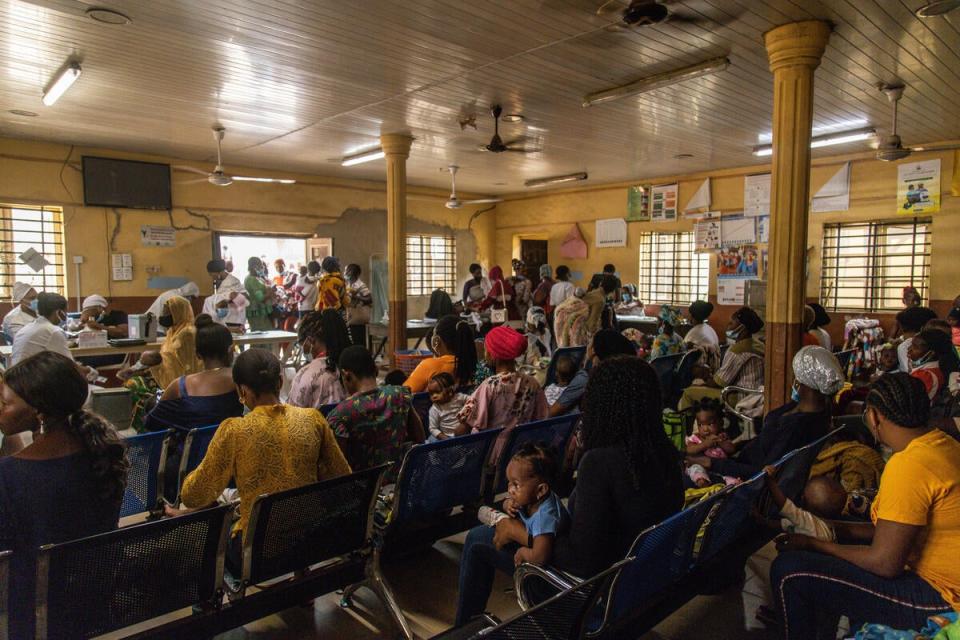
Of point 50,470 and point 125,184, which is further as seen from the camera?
point 125,184

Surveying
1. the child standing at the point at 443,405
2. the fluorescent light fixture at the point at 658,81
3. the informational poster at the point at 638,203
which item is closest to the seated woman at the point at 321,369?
the child standing at the point at 443,405

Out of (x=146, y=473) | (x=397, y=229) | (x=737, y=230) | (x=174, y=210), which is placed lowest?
(x=146, y=473)

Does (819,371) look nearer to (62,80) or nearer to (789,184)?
(789,184)

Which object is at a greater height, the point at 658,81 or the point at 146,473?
the point at 658,81

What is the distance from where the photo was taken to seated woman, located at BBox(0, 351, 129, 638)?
1735mm

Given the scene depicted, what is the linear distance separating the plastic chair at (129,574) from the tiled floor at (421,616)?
682mm

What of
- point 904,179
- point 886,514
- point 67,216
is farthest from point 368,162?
point 886,514

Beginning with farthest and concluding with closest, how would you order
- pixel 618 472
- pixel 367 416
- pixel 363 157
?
pixel 363 157 < pixel 367 416 < pixel 618 472

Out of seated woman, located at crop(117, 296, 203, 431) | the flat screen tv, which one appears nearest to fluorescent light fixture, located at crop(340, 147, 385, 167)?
the flat screen tv

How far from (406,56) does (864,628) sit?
15.5ft

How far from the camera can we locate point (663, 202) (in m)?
11.5

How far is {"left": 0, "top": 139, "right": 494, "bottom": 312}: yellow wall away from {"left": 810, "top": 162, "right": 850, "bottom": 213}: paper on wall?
25.6 ft

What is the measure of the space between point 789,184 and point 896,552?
10.7 ft

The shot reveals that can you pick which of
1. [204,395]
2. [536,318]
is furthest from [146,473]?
[536,318]
